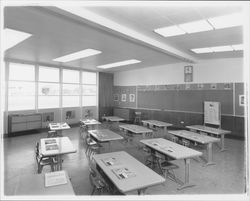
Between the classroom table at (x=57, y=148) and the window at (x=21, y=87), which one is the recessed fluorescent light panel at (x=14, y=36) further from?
the window at (x=21, y=87)

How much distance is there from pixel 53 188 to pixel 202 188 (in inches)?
114

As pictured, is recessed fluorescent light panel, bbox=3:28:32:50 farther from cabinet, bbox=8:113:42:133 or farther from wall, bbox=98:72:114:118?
wall, bbox=98:72:114:118

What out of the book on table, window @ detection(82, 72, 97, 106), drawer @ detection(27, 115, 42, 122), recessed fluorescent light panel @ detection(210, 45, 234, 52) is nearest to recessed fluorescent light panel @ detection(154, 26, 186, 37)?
recessed fluorescent light panel @ detection(210, 45, 234, 52)

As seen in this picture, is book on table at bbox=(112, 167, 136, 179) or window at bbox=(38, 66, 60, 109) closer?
book on table at bbox=(112, 167, 136, 179)

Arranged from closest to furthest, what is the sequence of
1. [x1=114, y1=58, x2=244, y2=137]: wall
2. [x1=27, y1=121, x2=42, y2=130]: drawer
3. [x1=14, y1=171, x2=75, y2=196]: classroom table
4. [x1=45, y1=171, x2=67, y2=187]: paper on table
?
[x1=14, y1=171, x2=75, y2=196]: classroom table < [x1=45, y1=171, x2=67, y2=187]: paper on table < [x1=114, y1=58, x2=244, y2=137]: wall < [x1=27, y1=121, x2=42, y2=130]: drawer

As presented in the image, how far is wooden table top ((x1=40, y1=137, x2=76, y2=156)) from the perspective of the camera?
3.32m

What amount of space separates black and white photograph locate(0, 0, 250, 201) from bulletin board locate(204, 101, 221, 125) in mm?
44

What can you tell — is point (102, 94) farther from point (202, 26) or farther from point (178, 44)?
point (202, 26)

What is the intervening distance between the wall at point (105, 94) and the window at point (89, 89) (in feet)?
1.34

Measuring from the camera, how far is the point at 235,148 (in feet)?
19.1

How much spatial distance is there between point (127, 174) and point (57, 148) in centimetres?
196

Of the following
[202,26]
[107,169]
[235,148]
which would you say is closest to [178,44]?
[202,26]

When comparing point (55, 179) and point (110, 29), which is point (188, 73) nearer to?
point (110, 29)

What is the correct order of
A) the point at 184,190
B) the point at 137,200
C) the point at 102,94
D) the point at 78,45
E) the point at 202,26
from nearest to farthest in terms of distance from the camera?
the point at 137,200 → the point at 184,190 → the point at 202,26 → the point at 78,45 → the point at 102,94
